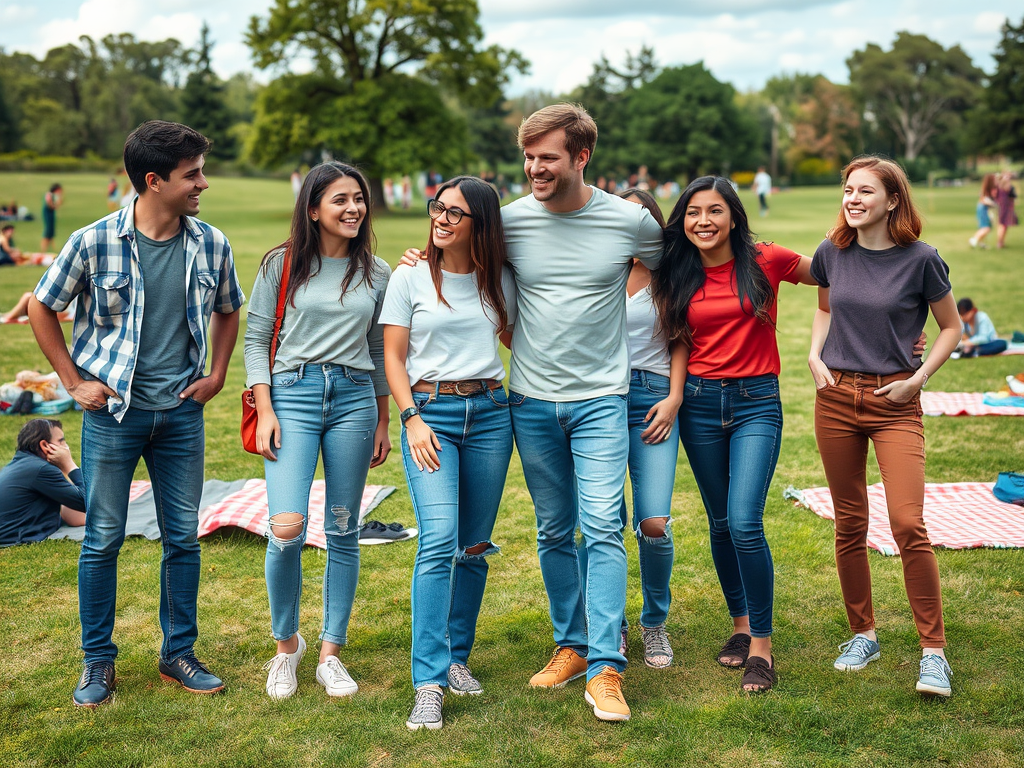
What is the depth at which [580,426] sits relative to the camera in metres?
3.77

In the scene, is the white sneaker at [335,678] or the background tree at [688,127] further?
the background tree at [688,127]

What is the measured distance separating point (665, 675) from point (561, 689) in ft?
1.63

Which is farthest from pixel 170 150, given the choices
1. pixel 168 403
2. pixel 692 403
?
pixel 692 403

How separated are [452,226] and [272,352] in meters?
0.97

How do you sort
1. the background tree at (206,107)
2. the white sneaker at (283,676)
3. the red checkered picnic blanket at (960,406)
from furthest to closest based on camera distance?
1. the background tree at (206,107)
2. the red checkered picnic blanket at (960,406)
3. the white sneaker at (283,676)

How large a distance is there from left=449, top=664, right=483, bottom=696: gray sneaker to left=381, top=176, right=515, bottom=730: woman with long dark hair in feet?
0.70

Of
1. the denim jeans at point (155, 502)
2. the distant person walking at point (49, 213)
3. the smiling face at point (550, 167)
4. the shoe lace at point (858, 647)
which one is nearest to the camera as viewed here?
the smiling face at point (550, 167)

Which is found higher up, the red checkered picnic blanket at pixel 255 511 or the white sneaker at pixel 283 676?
the white sneaker at pixel 283 676

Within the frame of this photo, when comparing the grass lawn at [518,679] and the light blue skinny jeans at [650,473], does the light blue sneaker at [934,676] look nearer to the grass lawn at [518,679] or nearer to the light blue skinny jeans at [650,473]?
the grass lawn at [518,679]

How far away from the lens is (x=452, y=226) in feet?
12.0

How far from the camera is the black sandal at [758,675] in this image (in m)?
3.93

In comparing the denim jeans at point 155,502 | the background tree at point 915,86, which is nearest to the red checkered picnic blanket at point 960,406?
the denim jeans at point 155,502

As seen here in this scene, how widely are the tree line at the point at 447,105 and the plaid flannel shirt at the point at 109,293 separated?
3611 centimetres

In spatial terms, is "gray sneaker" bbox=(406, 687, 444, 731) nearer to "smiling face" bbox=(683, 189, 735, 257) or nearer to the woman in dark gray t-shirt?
the woman in dark gray t-shirt
